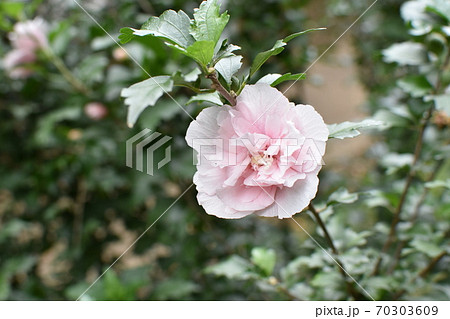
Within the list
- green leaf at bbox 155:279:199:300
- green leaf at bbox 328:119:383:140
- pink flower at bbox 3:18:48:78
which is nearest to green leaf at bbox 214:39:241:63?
green leaf at bbox 328:119:383:140

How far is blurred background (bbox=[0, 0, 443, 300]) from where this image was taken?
32.7 inches

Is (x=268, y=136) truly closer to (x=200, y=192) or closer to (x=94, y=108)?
(x=200, y=192)

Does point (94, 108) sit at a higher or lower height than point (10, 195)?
higher

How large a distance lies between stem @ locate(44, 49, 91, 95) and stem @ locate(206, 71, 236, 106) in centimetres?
63

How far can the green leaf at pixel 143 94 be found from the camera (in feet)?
1.00

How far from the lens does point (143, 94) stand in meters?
0.32

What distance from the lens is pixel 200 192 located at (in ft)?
1.14

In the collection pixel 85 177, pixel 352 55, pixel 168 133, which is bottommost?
pixel 352 55

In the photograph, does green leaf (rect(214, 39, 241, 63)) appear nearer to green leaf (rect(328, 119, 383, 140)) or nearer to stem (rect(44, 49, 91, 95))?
green leaf (rect(328, 119, 383, 140))

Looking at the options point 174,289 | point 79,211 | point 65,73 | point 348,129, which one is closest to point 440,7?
point 348,129

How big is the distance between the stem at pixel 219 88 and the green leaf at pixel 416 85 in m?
0.31
